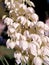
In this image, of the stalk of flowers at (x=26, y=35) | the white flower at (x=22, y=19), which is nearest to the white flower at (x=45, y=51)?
the stalk of flowers at (x=26, y=35)

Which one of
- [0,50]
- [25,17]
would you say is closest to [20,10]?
[25,17]

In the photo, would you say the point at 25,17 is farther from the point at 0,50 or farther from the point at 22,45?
the point at 0,50

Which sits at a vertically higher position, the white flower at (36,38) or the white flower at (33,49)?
the white flower at (36,38)

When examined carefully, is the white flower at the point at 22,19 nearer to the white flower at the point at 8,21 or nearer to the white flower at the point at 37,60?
the white flower at the point at 8,21

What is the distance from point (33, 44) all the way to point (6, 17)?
17cm

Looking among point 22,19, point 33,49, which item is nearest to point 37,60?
point 33,49

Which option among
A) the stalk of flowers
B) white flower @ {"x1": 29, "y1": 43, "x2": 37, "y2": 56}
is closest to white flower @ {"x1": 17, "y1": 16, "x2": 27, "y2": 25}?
the stalk of flowers

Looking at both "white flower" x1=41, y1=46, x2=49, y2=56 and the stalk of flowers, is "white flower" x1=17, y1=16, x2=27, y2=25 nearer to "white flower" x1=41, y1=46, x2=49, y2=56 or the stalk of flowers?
the stalk of flowers

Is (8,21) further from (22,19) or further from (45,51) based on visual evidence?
(45,51)

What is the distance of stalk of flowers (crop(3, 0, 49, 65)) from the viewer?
1.43 m

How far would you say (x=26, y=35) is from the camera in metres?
1.43

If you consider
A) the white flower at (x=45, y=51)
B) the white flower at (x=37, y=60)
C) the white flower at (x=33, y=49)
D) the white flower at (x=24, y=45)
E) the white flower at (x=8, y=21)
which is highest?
the white flower at (x=8, y=21)

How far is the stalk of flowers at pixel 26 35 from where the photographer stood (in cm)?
143

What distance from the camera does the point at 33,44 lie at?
142cm
